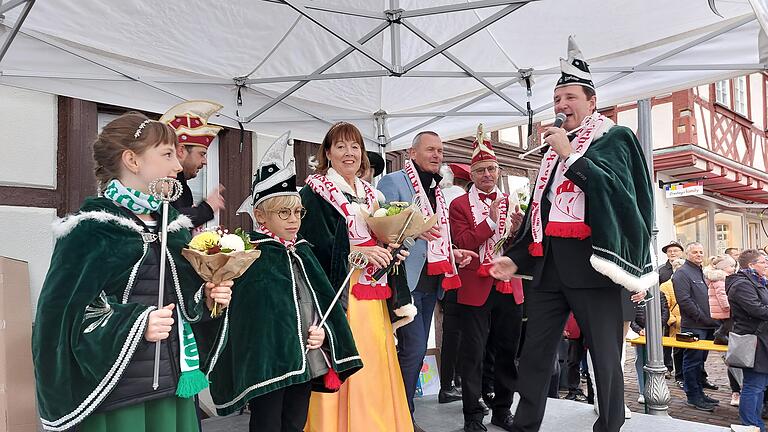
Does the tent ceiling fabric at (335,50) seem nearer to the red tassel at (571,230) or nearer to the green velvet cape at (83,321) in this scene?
the red tassel at (571,230)

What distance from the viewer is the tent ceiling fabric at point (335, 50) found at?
3609 mm

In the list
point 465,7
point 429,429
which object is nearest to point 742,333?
point 429,429

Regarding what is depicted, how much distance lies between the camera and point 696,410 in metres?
7.36

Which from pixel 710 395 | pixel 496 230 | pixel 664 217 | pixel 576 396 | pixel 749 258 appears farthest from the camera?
pixel 664 217

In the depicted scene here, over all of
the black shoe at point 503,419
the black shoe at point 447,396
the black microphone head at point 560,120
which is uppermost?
the black microphone head at point 560,120

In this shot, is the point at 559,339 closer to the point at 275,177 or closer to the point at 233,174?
the point at 275,177

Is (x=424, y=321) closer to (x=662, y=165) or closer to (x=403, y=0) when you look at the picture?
(x=403, y=0)

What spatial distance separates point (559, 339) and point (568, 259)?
42 centimetres

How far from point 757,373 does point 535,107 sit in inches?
140

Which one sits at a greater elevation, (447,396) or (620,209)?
(620,209)

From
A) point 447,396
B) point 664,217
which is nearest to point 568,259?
point 447,396

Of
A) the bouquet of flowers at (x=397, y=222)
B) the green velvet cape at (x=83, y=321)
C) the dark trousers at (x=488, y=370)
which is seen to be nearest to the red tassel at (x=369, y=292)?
the bouquet of flowers at (x=397, y=222)

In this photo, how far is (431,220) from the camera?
10.5 feet

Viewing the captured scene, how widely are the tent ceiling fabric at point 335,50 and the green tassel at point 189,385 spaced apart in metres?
2.17
